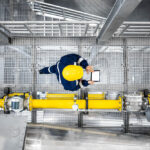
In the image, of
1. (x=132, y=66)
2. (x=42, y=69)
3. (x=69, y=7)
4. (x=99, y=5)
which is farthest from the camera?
(x=69, y=7)

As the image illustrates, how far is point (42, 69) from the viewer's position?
353cm

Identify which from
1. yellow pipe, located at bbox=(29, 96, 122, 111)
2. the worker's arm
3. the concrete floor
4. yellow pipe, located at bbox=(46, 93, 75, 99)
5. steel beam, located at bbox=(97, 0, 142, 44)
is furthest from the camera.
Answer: yellow pipe, located at bbox=(46, 93, 75, 99)

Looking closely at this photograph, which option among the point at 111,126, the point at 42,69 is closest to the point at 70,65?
the point at 42,69

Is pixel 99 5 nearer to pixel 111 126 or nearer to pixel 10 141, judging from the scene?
pixel 111 126

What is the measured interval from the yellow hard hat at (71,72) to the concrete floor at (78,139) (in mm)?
1368

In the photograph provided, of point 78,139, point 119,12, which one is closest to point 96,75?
point 78,139

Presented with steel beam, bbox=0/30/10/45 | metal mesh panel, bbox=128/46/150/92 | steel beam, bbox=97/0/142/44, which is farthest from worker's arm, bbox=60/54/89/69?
steel beam, bbox=0/30/10/45

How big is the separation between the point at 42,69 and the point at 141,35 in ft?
8.96

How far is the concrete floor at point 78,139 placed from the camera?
2826mm

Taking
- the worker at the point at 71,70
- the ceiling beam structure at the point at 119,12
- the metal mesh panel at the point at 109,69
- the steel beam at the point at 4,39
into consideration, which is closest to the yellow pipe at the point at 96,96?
the metal mesh panel at the point at 109,69

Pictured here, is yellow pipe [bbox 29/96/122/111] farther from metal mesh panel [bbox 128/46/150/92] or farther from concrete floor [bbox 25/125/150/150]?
metal mesh panel [bbox 128/46/150/92]

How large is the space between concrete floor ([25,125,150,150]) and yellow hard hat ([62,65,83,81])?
4.49 ft

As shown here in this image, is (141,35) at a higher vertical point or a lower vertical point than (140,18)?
lower

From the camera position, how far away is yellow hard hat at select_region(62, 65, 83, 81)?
289 cm
